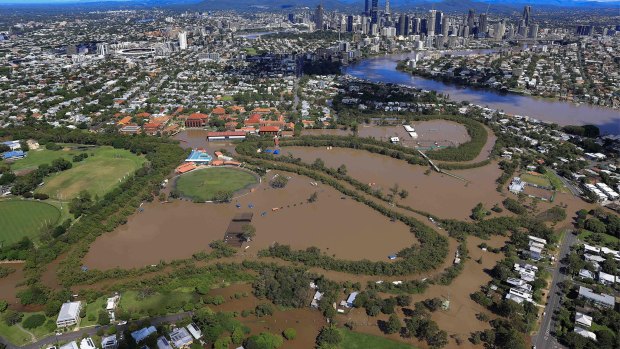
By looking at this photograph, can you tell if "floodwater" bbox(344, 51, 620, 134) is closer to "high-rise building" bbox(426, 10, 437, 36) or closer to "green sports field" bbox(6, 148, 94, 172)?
"green sports field" bbox(6, 148, 94, 172)

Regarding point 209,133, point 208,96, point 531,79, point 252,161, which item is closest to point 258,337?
point 252,161

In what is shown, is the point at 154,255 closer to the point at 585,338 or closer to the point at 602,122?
the point at 585,338

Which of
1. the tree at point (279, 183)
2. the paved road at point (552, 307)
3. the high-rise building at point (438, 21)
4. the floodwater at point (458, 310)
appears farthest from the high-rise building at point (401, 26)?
the floodwater at point (458, 310)

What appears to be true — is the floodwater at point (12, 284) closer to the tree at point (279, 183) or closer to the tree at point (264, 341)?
the tree at point (264, 341)

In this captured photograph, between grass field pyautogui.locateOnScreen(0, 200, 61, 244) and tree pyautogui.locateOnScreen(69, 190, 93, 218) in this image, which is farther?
tree pyautogui.locateOnScreen(69, 190, 93, 218)

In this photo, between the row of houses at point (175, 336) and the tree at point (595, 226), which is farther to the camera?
the tree at point (595, 226)

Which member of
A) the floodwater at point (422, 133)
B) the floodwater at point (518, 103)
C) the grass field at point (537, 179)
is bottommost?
the grass field at point (537, 179)

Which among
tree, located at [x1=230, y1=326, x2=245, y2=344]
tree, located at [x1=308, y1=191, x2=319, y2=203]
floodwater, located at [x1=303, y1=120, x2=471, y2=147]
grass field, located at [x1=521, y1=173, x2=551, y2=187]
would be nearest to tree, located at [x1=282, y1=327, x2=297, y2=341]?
tree, located at [x1=230, y1=326, x2=245, y2=344]
